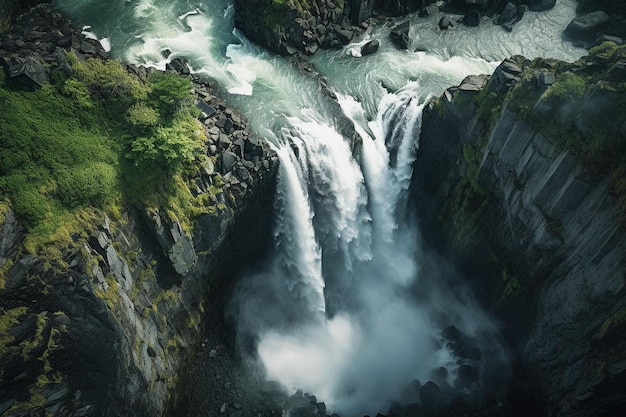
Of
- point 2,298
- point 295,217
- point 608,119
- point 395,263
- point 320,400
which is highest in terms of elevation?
point 608,119

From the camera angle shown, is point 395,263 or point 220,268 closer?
point 220,268

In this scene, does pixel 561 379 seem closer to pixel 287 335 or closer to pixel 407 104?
pixel 287 335

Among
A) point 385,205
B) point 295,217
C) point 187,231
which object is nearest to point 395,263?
point 385,205

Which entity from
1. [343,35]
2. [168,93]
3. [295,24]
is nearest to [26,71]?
[168,93]

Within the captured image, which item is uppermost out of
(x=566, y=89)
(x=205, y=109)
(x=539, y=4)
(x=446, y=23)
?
(x=566, y=89)

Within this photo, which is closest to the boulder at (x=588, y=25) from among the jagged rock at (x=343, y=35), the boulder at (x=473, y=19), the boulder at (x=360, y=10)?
the boulder at (x=473, y=19)

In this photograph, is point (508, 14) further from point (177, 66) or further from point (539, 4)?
point (177, 66)

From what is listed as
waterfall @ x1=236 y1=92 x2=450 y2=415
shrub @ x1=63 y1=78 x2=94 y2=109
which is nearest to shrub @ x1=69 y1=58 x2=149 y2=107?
shrub @ x1=63 y1=78 x2=94 y2=109
